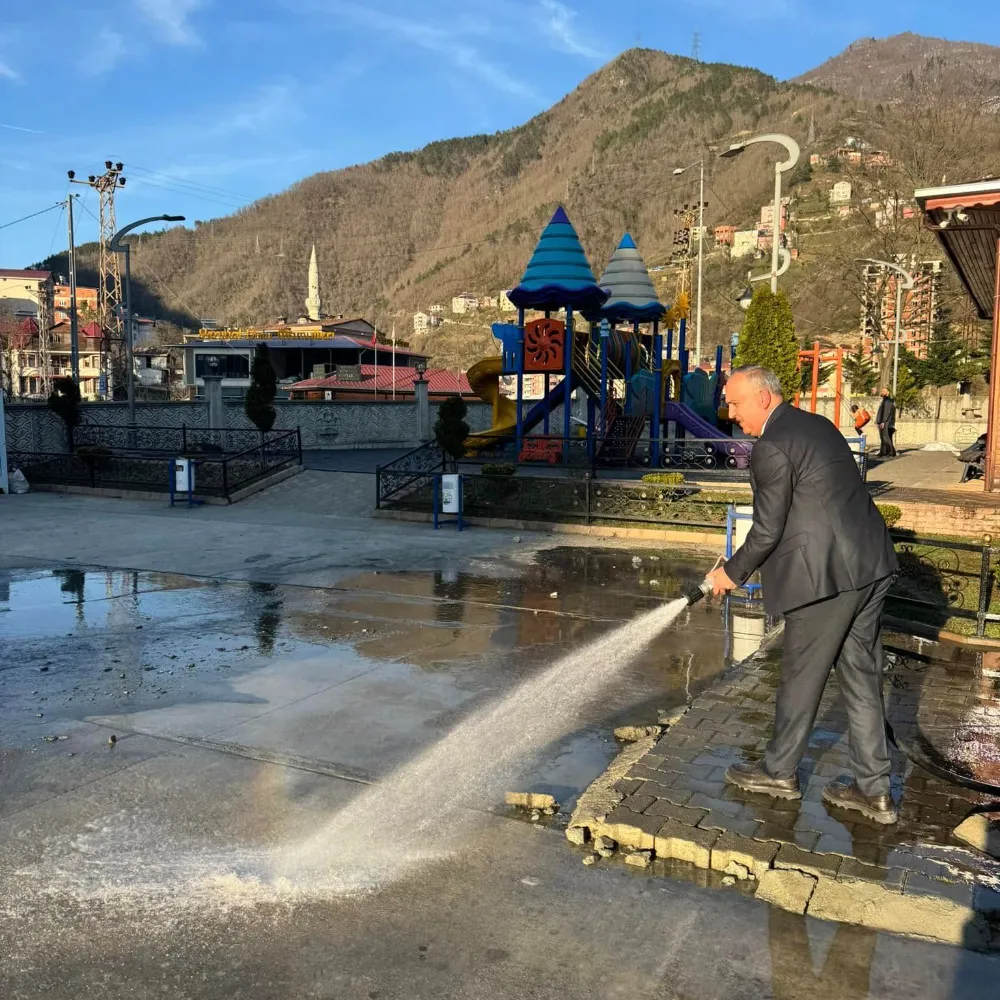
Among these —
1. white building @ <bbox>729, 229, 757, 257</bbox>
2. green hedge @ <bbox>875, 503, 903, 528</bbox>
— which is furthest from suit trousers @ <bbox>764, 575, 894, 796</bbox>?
white building @ <bbox>729, 229, 757, 257</bbox>

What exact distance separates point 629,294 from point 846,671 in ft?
68.1

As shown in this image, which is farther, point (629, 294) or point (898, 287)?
point (898, 287)

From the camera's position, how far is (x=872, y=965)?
9.86 ft

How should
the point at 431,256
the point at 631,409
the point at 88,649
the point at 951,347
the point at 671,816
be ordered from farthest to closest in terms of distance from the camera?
1. the point at 431,256
2. the point at 951,347
3. the point at 631,409
4. the point at 88,649
5. the point at 671,816

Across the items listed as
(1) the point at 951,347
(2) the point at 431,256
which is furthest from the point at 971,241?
(2) the point at 431,256

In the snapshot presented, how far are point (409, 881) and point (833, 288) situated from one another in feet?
349

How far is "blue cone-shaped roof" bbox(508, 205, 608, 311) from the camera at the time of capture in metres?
21.0

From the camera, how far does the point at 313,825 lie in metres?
4.12

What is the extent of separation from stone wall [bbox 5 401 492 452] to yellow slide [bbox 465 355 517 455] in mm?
6622

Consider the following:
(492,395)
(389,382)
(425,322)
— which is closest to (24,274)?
(425,322)

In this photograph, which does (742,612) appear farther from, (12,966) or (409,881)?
(12,966)

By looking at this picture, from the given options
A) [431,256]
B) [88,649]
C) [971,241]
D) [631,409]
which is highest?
[431,256]

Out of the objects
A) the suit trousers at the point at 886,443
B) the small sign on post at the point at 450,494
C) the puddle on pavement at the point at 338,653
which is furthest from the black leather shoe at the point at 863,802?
the suit trousers at the point at 886,443

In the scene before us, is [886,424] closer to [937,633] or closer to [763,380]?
[937,633]
